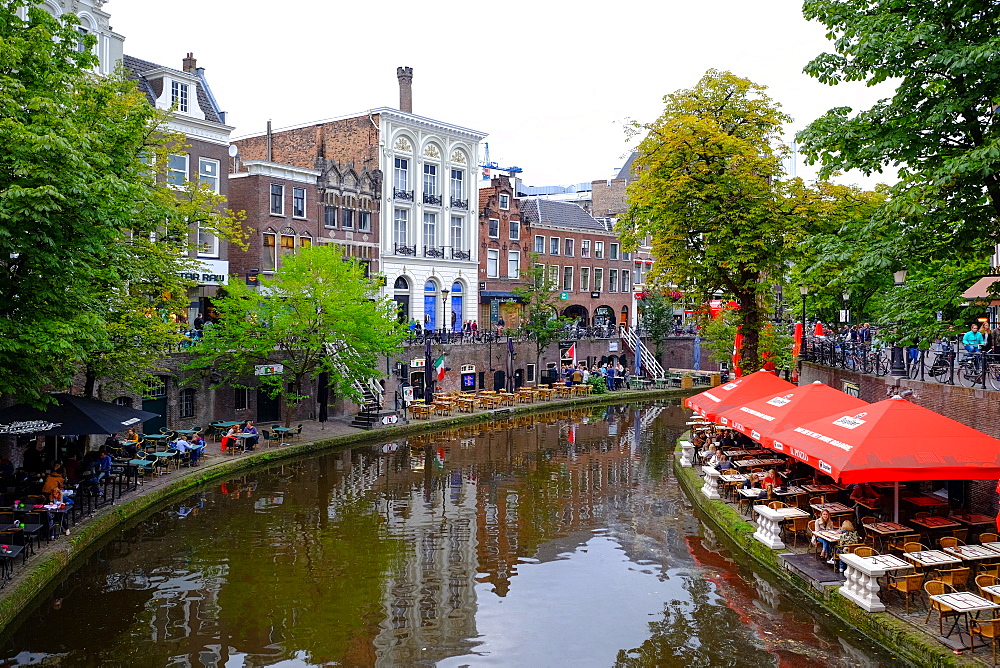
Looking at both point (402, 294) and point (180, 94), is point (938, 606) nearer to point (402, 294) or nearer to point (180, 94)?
point (180, 94)

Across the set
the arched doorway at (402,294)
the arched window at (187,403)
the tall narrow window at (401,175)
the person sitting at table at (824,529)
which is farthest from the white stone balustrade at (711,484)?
the tall narrow window at (401,175)

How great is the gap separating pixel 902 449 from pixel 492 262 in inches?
1718

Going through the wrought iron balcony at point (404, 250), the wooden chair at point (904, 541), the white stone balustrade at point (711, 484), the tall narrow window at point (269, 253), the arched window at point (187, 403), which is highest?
the wrought iron balcony at point (404, 250)

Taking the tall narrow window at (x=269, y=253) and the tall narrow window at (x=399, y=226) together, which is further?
the tall narrow window at (x=399, y=226)

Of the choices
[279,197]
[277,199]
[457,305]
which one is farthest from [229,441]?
[457,305]

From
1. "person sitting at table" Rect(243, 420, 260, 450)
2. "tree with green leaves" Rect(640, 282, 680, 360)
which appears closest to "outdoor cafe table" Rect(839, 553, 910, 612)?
"person sitting at table" Rect(243, 420, 260, 450)

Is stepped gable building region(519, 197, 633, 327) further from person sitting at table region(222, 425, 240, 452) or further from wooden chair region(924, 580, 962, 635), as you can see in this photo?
wooden chair region(924, 580, 962, 635)

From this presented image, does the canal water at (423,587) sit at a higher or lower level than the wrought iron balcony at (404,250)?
lower

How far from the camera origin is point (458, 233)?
52.5 m

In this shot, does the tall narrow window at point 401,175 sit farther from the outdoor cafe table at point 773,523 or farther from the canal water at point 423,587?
the outdoor cafe table at point 773,523

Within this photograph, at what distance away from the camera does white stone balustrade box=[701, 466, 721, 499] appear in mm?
20172

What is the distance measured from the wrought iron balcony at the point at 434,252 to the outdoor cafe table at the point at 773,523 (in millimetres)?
36174

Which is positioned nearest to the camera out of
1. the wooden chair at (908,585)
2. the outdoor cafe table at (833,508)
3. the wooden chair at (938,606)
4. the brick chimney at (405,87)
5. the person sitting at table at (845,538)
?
the wooden chair at (938,606)

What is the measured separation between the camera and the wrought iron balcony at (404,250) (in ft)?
156
